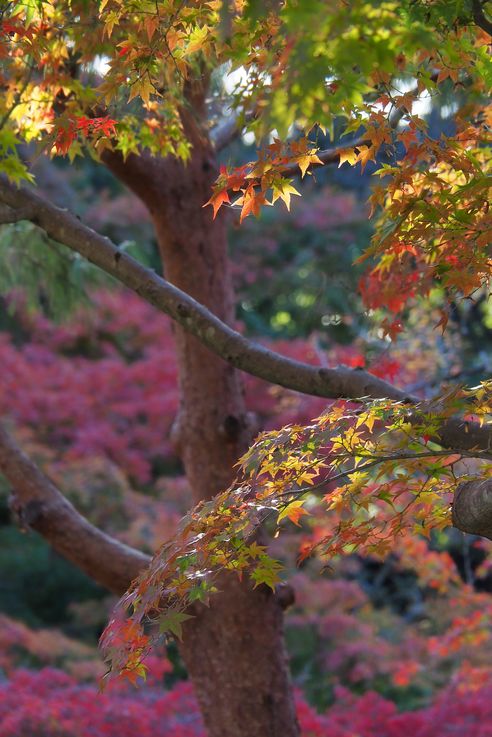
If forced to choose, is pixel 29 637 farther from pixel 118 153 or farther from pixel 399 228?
pixel 399 228

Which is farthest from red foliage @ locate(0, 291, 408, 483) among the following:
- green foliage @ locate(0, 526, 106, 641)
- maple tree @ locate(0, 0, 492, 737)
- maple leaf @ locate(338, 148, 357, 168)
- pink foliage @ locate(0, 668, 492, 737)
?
maple leaf @ locate(338, 148, 357, 168)

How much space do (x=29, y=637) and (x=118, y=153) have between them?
4.02 metres

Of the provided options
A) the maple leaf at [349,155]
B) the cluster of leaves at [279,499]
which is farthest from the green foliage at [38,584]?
the maple leaf at [349,155]

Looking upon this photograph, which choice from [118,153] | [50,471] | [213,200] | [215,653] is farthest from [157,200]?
[50,471]

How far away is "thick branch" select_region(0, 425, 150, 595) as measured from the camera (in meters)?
3.20

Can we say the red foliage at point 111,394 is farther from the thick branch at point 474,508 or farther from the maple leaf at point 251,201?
the thick branch at point 474,508

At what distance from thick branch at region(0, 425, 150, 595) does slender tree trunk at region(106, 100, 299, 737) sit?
30 cm

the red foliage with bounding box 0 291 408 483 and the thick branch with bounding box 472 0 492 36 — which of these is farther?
the red foliage with bounding box 0 291 408 483

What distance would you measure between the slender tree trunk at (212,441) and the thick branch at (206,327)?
734 millimetres

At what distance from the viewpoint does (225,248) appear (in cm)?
362

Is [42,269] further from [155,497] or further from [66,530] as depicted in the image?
[155,497]

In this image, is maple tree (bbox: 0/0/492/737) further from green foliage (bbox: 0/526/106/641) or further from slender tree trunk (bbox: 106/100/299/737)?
green foliage (bbox: 0/526/106/641)

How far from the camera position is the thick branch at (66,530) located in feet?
10.5

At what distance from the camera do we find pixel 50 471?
6801 mm
